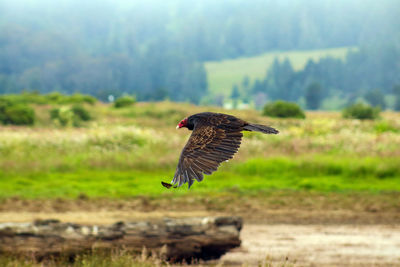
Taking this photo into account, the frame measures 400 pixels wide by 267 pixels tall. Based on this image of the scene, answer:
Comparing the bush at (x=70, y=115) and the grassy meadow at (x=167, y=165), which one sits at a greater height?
the bush at (x=70, y=115)

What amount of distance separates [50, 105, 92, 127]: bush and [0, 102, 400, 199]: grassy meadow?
1012cm

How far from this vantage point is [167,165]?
2352 centimetres

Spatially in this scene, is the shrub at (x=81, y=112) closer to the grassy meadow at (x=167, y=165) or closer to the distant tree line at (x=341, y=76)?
the grassy meadow at (x=167, y=165)

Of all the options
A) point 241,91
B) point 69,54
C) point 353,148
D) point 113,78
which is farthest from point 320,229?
point 69,54

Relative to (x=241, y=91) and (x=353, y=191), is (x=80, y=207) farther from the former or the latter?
(x=241, y=91)

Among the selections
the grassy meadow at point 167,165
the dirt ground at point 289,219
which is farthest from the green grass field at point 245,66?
the dirt ground at point 289,219

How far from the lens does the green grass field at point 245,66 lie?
536 ft

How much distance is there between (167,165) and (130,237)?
11.9 meters

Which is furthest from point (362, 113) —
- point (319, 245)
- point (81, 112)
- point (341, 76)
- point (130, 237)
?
point (341, 76)

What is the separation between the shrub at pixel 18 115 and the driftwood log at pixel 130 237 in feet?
89.4

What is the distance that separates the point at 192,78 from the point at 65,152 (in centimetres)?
13307

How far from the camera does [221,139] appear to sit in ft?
15.6

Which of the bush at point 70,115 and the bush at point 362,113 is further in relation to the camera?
the bush at point 362,113

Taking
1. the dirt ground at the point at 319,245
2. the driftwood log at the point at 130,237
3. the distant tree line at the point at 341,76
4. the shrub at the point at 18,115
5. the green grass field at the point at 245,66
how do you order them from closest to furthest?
the driftwood log at the point at 130,237 < the dirt ground at the point at 319,245 < the shrub at the point at 18,115 < the distant tree line at the point at 341,76 < the green grass field at the point at 245,66
